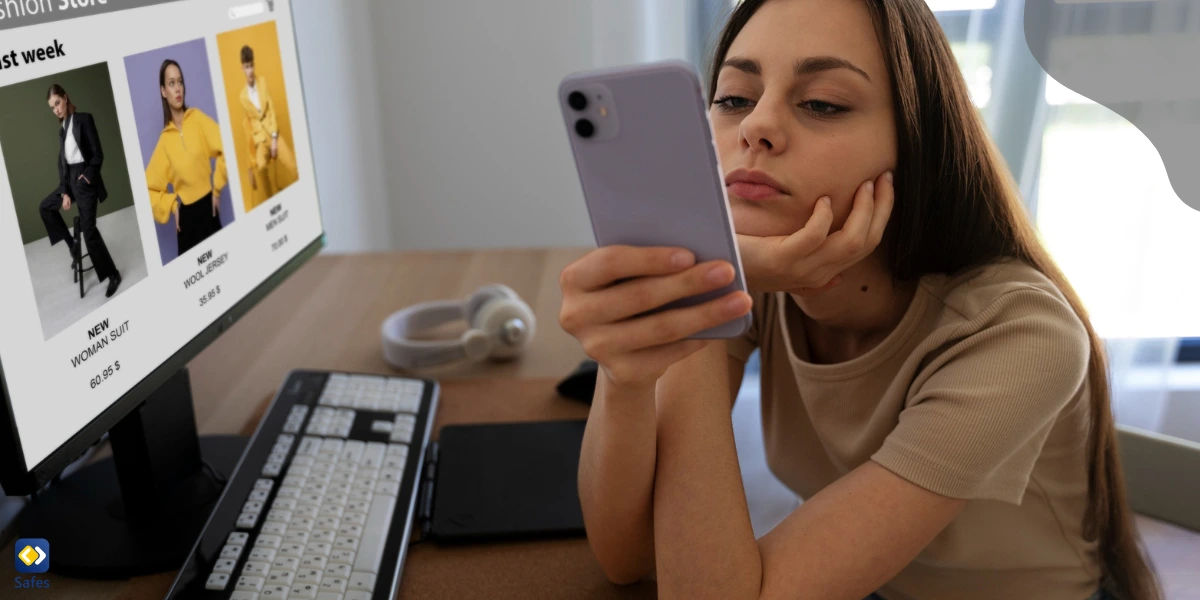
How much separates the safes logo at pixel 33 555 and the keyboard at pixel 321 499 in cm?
8

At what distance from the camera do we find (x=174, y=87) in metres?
0.78

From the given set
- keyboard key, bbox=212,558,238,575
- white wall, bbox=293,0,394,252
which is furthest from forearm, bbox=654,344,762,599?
white wall, bbox=293,0,394,252

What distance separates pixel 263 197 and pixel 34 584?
1.34ft

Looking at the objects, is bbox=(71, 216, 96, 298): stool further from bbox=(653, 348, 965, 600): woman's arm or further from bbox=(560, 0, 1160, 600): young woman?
bbox=(653, 348, 965, 600): woman's arm

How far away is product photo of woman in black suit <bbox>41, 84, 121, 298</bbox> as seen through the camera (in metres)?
0.62

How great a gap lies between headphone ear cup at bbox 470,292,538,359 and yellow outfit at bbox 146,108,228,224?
0.37 metres

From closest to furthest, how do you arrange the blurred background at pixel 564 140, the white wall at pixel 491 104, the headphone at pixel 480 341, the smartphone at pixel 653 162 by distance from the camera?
the smartphone at pixel 653 162
the headphone at pixel 480 341
the blurred background at pixel 564 140
the white wall at pixel 491 104

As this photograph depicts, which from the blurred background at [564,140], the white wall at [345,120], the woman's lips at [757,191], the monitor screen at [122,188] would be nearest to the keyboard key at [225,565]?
the monitor screen at [122,188]

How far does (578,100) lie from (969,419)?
0.38m

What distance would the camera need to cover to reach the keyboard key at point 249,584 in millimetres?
657

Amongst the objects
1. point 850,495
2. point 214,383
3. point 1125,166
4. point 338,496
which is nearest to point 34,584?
point 338,496

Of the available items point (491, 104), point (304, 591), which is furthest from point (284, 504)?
point (491, 104)

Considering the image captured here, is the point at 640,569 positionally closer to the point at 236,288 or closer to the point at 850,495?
the point at 850,495

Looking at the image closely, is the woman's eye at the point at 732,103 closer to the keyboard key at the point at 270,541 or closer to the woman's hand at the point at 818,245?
the woman's hand at the point at 818,245
